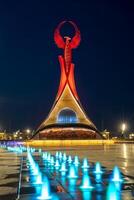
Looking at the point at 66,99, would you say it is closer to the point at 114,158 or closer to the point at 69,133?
the point at 69,133

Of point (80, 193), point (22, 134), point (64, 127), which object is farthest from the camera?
point (22, 134)

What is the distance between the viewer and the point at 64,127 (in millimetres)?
75750

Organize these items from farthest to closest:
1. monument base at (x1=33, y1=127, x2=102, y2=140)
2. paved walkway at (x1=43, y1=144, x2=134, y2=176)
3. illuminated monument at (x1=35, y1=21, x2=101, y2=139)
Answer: illuminated monument at (x1=35, y1=21, x2=101, y2=139) < monument base at (x1=33, y1=127, x2=102, y2=140) < paved walkway at (x1=43, y1=144, x2=134, y2=176)

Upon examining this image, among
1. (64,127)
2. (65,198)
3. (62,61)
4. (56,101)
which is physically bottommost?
(65,198)

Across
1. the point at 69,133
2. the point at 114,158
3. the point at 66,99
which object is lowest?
the point at 114,158

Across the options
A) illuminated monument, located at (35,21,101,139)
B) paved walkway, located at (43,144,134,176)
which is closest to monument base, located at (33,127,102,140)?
illuminated monument, located at (35,21,101,139)

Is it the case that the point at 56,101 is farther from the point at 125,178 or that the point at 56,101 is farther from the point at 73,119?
the point at 125,178

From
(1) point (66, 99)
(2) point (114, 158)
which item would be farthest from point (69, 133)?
(2) point (114, 158)

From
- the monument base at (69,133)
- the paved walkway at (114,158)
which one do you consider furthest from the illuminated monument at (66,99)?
the paved walkway at (114,158)

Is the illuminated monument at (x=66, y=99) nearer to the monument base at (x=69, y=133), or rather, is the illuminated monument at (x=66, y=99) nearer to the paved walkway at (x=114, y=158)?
the monument base at (x=69, y=133)

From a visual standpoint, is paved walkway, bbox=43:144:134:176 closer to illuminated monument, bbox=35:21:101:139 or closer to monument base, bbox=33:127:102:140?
monument base, bbox=33:127:102:140

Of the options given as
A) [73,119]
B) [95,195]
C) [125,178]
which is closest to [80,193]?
[95,195]

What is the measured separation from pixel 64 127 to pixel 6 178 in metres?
60.5

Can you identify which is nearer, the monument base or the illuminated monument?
the monument base
